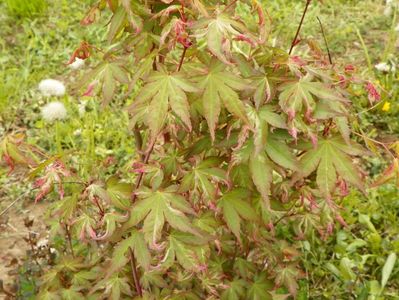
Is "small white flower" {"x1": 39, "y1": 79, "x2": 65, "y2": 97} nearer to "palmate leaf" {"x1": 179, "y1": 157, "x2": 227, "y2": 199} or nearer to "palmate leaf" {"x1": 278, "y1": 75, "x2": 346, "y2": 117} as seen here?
"palmate leaf" {"x1": 179, "y1": 157, "x2": 227, "y2": 199}

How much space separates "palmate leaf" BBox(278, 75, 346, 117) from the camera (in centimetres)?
154

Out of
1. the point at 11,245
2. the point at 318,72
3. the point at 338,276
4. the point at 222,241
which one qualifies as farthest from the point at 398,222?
the point at 11,245

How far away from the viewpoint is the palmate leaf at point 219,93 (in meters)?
1.48

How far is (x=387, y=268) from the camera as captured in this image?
2.71m

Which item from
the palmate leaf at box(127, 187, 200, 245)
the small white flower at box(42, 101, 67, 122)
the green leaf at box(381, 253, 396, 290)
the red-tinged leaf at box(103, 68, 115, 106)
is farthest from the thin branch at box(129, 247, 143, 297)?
the small white flower at box(42, 101, 67, 122)

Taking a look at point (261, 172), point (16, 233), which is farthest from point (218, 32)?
point (16, 233)

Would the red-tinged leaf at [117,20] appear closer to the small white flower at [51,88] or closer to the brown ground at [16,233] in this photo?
the brown ground at [16,233]

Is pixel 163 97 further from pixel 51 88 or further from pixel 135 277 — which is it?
pixel 51 88

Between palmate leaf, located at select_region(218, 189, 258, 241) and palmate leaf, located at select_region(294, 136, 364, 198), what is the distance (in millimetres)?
162

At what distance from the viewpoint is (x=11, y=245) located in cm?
303

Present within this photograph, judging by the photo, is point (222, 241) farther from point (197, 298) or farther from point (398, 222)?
point (398, 222)

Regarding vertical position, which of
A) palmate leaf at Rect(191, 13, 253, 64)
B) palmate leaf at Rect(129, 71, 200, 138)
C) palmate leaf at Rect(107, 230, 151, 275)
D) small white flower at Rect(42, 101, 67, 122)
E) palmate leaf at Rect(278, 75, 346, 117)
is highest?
palmate leaf at Rect(191, 13, 253, 64)

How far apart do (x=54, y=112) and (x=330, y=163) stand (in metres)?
2.25

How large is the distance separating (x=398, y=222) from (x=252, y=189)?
144 centimetres
